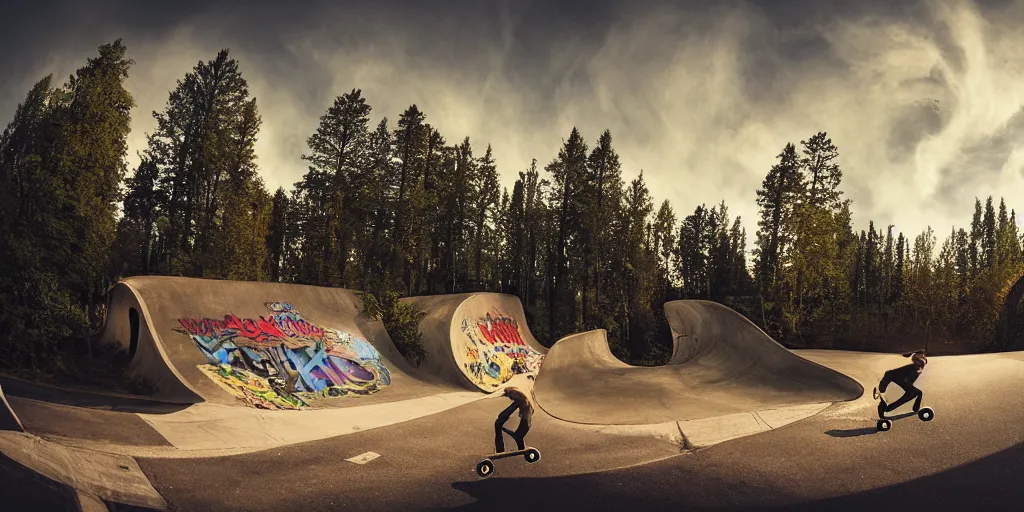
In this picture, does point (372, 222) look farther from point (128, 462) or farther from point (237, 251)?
point (128, 462)

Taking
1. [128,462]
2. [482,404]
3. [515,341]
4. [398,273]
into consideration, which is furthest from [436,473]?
[398,273]

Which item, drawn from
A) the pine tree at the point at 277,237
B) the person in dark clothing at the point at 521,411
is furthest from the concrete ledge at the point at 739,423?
the pine tree at the point at 277,237

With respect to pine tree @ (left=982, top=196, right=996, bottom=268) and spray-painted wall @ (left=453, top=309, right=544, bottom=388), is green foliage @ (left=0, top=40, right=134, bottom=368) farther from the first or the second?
pine tree @ (left=982, top=196, right=996, bottom=268)

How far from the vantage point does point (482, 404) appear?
50.5 ft

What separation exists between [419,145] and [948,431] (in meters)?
35.6

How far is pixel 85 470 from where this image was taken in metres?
6.42

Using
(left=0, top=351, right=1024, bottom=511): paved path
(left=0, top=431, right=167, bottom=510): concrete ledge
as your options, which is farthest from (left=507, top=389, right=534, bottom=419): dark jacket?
(left=0, top=431, right=167, bottom=510): concrete ledge

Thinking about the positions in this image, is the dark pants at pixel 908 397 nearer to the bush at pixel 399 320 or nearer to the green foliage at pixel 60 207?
the bush at pixel 399 320

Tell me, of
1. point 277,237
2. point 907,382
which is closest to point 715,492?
point 907,382

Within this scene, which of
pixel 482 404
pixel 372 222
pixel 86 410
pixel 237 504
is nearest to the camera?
pixel 237 504

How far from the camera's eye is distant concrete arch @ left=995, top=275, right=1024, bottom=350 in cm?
1473

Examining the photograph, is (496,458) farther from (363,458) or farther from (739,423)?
(739,423)

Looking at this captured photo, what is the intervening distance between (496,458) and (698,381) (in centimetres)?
919

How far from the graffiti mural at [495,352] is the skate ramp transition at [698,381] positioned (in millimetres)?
4113
